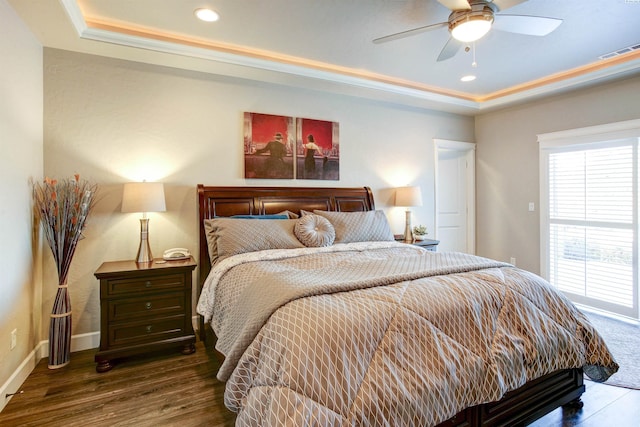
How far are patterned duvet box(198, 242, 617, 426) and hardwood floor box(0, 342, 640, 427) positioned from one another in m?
0.30

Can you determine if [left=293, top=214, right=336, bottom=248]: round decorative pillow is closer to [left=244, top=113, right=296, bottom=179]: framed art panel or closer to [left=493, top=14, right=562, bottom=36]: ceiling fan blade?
[left=244, top=113, right=296, bottom=179]: framed art panel

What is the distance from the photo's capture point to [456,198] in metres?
5.37

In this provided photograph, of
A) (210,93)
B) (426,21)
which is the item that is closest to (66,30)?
(210,93)

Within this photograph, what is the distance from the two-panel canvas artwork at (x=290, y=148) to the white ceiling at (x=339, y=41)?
17.2 inches

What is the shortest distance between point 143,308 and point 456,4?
124 inches

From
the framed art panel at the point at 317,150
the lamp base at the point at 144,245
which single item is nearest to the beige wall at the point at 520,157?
the framed art panel at the point at 317,150

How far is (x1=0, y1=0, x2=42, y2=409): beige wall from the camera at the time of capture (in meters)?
2.16

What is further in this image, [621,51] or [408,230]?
[408,230]

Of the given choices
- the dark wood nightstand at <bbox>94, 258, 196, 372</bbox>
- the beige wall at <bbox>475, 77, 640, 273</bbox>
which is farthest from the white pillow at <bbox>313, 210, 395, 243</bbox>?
the beige wall at <bbox>475, 77, 640, 273</bbox>

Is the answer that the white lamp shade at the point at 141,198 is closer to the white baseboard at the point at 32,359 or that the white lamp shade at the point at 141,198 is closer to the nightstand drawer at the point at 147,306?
the nightstand drawer at the point at 147,306

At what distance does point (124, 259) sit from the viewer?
122 inches

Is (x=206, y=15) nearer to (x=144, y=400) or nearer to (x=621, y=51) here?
(x=144, y=400)

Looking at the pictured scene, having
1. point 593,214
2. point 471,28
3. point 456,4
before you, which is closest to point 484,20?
point 471,28

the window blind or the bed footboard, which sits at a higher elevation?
the window blind
